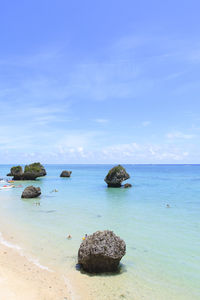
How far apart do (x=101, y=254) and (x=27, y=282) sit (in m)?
2.90

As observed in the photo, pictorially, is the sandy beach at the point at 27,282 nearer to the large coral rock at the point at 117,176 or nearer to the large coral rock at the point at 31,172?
the large coral rock at the point at 117,176

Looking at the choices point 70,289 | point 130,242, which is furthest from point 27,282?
point 130,242

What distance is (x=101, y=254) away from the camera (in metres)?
9.42

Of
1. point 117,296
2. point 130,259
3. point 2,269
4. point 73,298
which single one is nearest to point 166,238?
point 130,259

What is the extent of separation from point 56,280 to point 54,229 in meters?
6.99

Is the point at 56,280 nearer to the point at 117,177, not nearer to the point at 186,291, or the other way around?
the point at 186,291

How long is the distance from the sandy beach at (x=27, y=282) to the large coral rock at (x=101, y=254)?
1.20m

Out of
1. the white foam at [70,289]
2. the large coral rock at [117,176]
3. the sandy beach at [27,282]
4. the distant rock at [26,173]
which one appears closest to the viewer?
the sandy beach at [27,282]

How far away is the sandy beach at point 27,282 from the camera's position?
7.79 metres

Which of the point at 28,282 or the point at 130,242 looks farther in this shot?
the point at 130,242

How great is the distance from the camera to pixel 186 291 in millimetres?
8539

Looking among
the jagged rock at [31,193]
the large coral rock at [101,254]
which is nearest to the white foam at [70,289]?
the large coral rock at [101,254]

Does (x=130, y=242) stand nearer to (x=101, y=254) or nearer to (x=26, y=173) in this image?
(x=101, y=254)

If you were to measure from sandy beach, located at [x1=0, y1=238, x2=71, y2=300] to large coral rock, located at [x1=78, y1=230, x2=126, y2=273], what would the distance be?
1205 millimetres
